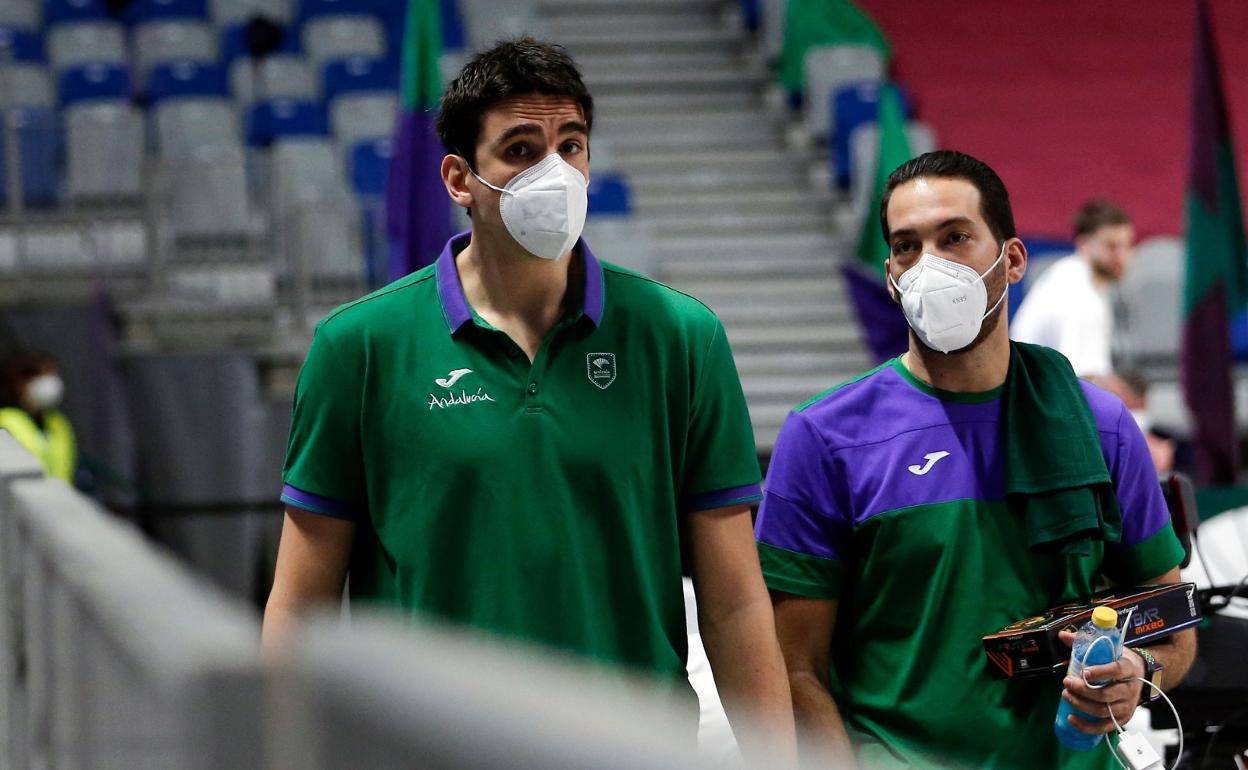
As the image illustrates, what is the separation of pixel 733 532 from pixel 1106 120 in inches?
469

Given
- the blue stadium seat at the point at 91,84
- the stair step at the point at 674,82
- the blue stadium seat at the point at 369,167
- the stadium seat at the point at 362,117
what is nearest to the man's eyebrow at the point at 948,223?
the blue stadium seat at the point at 369,167

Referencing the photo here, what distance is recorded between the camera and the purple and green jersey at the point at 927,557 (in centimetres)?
274

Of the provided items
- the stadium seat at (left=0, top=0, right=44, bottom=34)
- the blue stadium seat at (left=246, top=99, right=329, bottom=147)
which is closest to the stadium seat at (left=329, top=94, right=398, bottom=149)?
the blue stadium seat at (left=246, top=99, right=329, bottom=147)

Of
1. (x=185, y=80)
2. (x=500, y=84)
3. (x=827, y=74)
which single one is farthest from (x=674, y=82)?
(x=500, y=84)

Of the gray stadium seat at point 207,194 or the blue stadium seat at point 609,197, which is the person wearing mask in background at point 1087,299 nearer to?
the blue stadium seat at point 609,197

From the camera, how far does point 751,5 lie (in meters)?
13.9

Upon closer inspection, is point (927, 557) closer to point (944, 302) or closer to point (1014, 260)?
point (944, 302)

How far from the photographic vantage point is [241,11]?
42.2 feet

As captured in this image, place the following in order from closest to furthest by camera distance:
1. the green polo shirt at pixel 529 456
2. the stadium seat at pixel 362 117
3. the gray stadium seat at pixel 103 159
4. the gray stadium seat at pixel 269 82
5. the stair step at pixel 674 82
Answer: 1. the green polo shirt at pixel 529 456
2. the gray stadium seat at pixel 103 159
3. the stadium seat at pixel 362 117
4. the gray stadium seat at pixel 269 82
5. the stair step at pixel 674 82

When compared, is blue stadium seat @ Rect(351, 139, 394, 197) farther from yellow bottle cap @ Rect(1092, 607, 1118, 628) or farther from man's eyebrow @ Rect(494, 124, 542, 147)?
yellow bottle cap @ Rect(1092, 607, 1118, 628)

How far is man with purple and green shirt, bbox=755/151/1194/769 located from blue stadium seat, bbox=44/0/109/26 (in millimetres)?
10799

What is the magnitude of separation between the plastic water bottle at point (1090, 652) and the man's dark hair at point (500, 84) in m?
1.07

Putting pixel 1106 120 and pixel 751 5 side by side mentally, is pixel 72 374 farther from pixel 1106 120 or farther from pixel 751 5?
pixel 1106 120

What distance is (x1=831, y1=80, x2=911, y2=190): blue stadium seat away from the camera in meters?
12.3
